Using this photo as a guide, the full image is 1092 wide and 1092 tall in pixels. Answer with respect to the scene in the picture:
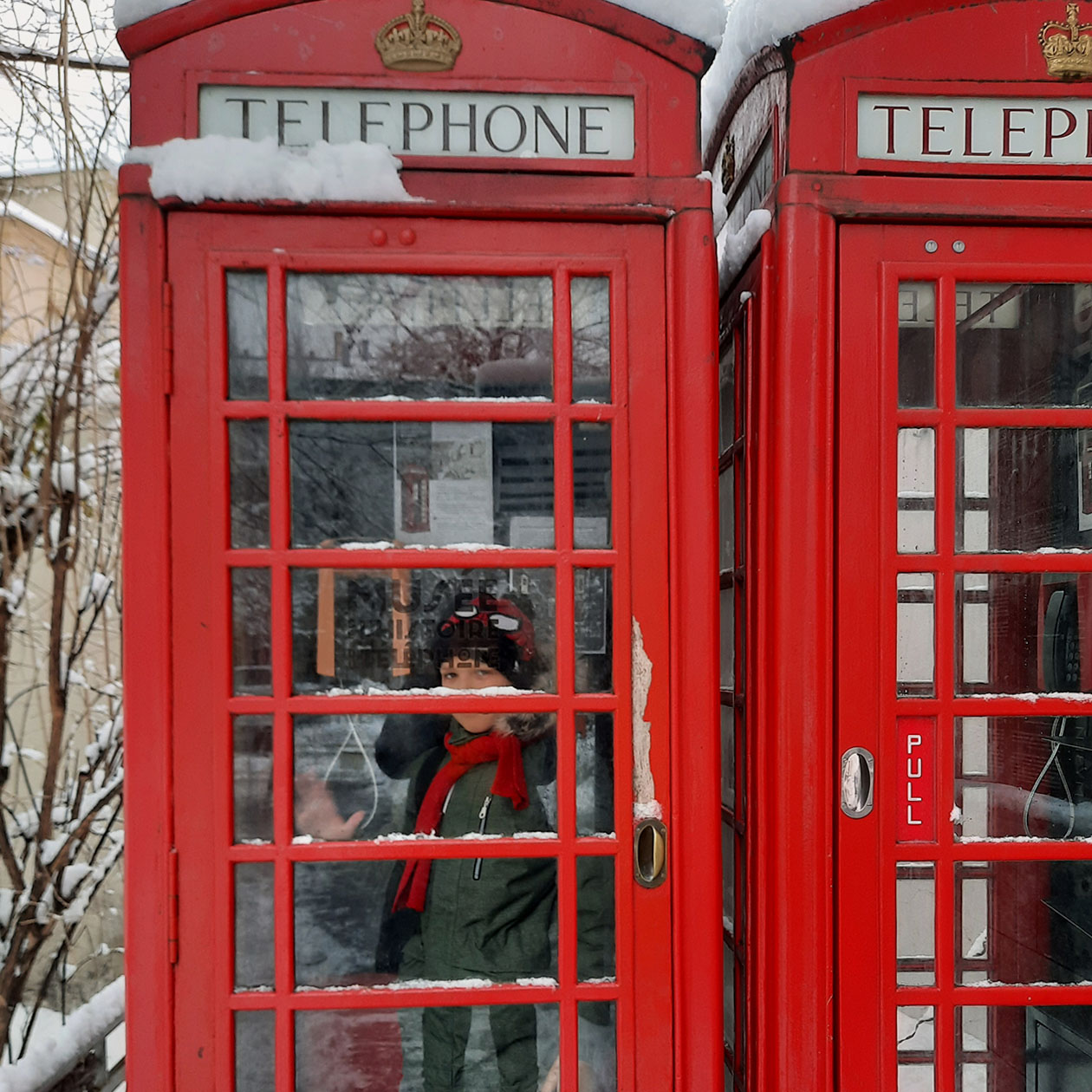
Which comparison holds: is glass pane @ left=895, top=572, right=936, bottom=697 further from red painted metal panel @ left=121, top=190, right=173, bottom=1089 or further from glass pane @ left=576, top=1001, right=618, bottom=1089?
red painted metal panel @ left=121, top=190, right=173, bottom=1089

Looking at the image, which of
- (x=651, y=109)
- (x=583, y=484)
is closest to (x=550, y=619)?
(x=583, y=484)

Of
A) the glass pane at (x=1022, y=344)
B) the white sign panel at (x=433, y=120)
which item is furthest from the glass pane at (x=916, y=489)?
the white sign panel at (x=433, y=120)

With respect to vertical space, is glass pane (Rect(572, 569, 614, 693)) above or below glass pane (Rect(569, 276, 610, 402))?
below

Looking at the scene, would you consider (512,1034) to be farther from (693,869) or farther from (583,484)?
(583,484)

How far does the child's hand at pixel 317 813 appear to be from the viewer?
5.74ft

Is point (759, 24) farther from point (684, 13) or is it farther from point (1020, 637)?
point (1020, 637)

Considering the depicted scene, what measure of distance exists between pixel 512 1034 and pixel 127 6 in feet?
7.12

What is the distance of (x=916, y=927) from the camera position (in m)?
1.81

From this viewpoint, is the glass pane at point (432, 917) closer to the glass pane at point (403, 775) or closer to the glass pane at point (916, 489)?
the glass pane at point (403, 775)

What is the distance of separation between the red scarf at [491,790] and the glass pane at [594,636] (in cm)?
20

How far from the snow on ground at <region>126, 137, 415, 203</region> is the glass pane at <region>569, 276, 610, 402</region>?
43 cm

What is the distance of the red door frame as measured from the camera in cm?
169

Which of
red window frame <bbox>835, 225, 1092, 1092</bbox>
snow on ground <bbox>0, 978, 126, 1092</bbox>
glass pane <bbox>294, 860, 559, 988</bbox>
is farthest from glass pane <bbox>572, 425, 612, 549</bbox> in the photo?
snow on ground <bbox>0, 978, 126, 1092</bbox>

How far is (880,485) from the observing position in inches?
69.1
